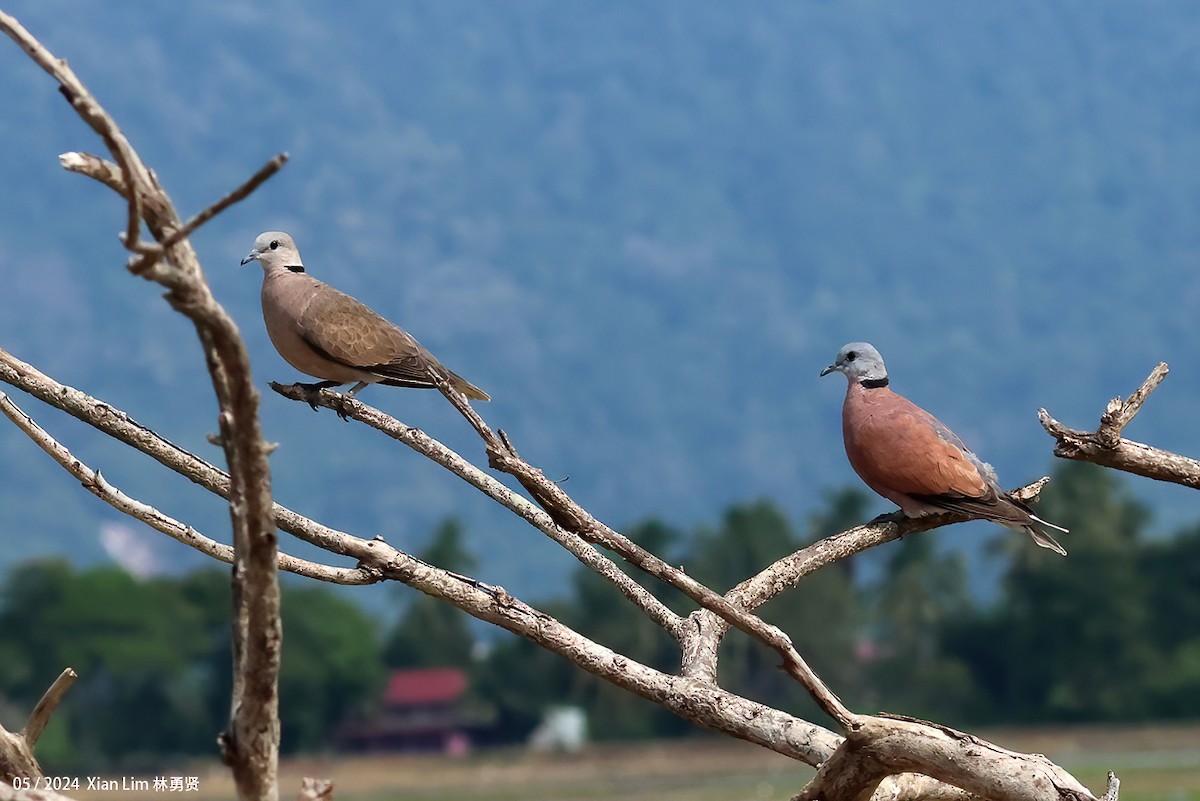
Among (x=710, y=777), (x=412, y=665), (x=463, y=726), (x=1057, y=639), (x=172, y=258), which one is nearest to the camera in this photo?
(x=172, y=258)

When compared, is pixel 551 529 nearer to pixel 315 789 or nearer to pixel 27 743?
pixel 27 743

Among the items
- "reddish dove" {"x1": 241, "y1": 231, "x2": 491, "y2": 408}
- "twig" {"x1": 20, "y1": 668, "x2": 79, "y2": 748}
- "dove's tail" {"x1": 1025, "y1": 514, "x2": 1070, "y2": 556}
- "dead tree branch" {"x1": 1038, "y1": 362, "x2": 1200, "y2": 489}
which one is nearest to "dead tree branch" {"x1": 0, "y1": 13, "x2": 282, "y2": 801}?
"twig" {"x1": 20, "y1": 668, "x2": 79, "y2": 748}

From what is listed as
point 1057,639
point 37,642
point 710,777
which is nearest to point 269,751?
point 710,777

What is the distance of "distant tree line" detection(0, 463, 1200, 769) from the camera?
76.9 metres

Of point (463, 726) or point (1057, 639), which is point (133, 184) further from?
point (463, 726)

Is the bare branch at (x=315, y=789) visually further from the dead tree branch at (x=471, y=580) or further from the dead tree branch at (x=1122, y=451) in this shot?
the dead tree branch at (x=1122, y=451)

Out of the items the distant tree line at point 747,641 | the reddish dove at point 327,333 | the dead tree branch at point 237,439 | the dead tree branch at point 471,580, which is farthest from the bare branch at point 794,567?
the distant tree line at point 747,641

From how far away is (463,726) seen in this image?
9162 cm

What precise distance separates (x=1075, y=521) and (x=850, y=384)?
257 feet

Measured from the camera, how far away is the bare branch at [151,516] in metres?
4.74

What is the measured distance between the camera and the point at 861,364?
7629mm

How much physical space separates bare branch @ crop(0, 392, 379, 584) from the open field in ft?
133

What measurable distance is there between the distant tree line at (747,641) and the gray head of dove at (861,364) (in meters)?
62.6

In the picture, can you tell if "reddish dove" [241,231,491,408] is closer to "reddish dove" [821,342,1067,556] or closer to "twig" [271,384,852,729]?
"twig" [271,384,852,729]
